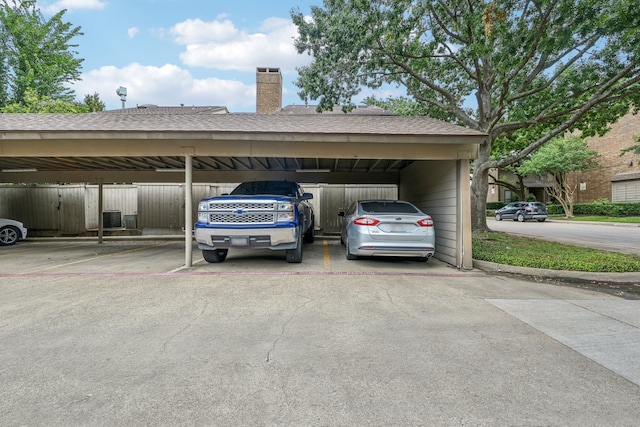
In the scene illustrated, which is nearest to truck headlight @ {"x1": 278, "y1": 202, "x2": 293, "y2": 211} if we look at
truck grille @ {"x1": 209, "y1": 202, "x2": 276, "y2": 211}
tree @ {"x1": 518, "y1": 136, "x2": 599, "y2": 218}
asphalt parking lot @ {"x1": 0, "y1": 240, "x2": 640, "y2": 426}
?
truck grille @ {"x1": 209, "y1": 202, "x2": 276, "y2": 211}

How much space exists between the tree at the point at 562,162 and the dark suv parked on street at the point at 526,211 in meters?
3.93

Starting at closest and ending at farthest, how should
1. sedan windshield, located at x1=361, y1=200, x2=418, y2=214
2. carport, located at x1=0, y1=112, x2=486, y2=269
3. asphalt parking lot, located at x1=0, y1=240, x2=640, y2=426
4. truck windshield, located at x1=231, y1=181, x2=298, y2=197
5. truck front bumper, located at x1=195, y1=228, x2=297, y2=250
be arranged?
asphalt parking lot, located at x1=0, y1=240, x2=640, y2=426, truck front bumper, located at x1=195, y1=228, x2=297, y2=250, carport, located at x1=0, y1=112, x2=486, y2=269, sedan windshield, located at x1=361, y1=200, x2=418, y2=214, truck windshield, located at x1=231, y1=181, x2=298, y2=197

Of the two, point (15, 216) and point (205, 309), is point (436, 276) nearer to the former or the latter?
point (205, 309)

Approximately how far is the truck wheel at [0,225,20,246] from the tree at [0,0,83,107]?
14.0m

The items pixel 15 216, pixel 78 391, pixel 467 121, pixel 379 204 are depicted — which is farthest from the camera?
pixel 15 216

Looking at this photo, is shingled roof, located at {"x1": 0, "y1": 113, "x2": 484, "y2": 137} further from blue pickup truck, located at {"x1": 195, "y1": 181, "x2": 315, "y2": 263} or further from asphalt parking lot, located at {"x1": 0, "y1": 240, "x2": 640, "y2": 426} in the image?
asphalt parking lot, located at {"x1": 0, "y1": 240, "x2": 640, "y2": 426}

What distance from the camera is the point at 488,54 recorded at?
32.3 ft

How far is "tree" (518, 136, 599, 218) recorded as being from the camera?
28602 millimetres

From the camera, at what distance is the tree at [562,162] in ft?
93.8

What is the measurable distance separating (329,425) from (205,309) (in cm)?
280

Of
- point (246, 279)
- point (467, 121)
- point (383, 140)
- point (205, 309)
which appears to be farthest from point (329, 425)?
point (467, 121)

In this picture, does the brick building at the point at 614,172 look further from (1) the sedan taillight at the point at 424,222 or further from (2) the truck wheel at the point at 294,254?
(2) the truck wheel at the point at 294,254

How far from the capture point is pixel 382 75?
1198 cm

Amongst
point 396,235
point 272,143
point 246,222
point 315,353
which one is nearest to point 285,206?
point 246,222
